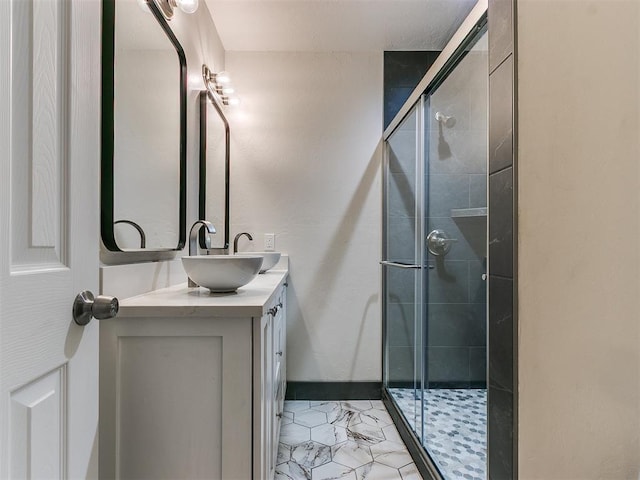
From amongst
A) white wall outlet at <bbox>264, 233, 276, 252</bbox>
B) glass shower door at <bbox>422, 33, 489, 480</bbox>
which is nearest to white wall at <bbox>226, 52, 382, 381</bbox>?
white wall outlet at <bbox>264, 233, 276, 252</bbox>

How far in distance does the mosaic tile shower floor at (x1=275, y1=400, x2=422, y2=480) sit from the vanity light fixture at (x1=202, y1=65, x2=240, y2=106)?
195cm

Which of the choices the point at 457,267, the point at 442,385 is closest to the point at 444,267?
the point at 457,267

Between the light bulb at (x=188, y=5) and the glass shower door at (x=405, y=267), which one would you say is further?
the glass shower door at (x=405, y=267)

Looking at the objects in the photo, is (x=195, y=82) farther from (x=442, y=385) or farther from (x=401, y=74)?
(x=442, y=385)

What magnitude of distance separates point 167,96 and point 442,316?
160 centimetres

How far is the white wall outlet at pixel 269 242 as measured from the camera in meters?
2.25

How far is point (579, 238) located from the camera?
0.61 m

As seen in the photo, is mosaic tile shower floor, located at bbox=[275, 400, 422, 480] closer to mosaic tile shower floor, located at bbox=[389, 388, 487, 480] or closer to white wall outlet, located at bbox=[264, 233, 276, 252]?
mosaic tile shower floor, located at bbox=[389, 388, 487, 480]

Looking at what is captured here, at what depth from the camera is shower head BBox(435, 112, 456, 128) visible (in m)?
1.58

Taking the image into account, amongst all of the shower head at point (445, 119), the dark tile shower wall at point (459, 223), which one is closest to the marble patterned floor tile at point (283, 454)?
the dark tile shower wall at point (459, 223)

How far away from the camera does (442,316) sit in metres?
1.67

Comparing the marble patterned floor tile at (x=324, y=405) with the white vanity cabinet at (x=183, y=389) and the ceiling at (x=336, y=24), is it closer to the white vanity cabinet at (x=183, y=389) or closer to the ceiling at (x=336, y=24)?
the white vanity cabinet at (x=183, y=389)

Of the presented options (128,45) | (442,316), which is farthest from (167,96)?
(442,316)

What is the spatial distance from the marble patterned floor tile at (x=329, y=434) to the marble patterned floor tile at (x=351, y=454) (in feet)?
0.14
